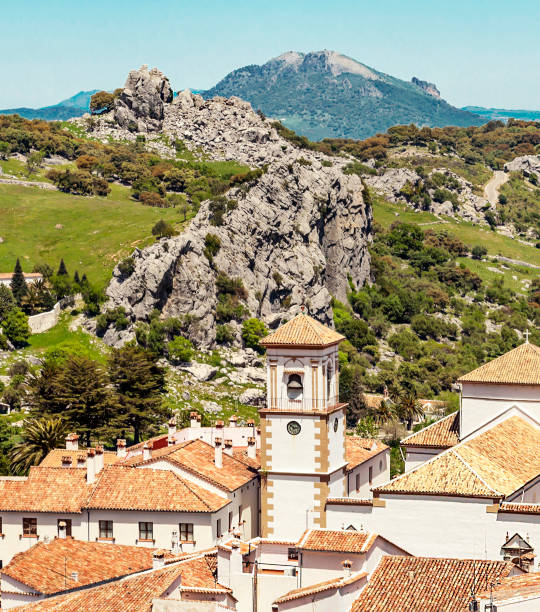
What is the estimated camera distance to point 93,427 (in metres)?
84.6

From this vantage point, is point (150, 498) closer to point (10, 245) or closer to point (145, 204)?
point (10, 245)

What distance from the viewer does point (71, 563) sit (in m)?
48.1

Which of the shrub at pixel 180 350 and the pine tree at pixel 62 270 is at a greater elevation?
the pine tree at pixel 62 270

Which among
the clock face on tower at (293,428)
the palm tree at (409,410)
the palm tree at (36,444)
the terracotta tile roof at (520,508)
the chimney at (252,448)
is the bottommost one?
the palm tree at (409,410)

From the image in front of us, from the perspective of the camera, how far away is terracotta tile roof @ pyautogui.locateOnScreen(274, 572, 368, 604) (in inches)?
1427

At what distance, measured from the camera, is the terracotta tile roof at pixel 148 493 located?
53438mm

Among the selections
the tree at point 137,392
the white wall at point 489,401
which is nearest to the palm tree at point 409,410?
the tree at point 137,392

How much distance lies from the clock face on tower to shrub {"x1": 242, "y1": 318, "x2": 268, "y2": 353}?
71.5m

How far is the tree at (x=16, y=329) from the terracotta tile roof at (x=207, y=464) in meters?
56.2

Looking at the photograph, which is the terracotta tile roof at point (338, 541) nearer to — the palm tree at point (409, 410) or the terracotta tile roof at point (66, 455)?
the terracotta tile roof at point (66, 455)

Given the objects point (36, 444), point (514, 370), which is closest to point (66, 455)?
point (36, 444)

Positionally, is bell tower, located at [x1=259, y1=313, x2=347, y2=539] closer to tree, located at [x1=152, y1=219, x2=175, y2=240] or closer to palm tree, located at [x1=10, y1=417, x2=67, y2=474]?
palm tree, located at [x1=10, y1=417, x2=67, y2=474]

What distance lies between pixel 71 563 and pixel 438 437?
63.6ft

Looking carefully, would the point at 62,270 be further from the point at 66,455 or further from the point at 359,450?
the point at 359,450
